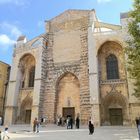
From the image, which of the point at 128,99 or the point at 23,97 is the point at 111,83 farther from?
the point at 23,97

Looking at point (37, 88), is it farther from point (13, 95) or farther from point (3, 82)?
point (3, 82)

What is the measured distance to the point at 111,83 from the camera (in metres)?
17.7

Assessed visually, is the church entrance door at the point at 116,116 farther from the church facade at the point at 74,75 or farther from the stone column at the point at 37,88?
the stone column at the point at 37,88

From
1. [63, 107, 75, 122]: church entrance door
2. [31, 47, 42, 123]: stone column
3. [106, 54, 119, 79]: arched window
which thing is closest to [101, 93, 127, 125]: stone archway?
[106, 54, 119, 79]: arched window

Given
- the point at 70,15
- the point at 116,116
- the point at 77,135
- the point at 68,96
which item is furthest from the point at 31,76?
the point at 77,135

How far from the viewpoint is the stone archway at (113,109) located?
55.9 ft

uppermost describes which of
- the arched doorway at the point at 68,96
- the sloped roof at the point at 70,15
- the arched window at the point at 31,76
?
the sloped roof at the point at 70,15

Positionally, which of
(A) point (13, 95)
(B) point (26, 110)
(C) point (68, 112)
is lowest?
(C) point (68, 112)

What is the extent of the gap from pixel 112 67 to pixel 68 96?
570cm

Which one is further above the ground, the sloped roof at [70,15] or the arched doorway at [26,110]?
the sloped roof at [70,15]

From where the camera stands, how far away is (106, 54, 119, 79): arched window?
18500 mm

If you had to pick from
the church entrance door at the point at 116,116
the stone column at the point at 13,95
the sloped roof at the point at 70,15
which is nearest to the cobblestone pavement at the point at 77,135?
the church entrance door at the point at 116,116

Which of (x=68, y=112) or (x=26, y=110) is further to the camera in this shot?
(x=26, y=110)

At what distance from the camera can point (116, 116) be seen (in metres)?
17.3
